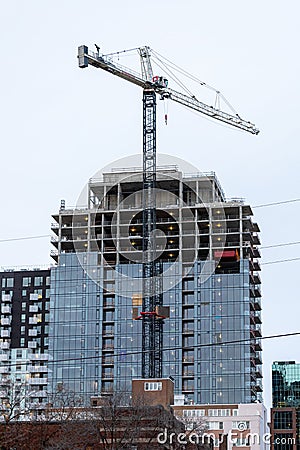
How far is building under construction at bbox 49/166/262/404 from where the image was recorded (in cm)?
17662

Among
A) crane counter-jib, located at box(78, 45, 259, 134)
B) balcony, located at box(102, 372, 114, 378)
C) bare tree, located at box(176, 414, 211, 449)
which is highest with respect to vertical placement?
crane counter-jib, located at box(78, 45, 259, 134)

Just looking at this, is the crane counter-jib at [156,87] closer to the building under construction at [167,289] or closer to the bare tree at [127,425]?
the building under construction at [167,289]

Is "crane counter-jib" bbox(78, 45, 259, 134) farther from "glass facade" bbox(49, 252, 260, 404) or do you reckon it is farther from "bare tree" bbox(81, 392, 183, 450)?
"bare tree" bbox(81, 392, 183, 450)

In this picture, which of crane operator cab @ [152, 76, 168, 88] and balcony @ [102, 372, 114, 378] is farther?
balcony @ [102, 372, 114, 378]

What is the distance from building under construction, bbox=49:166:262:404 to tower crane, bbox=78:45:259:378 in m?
1.76

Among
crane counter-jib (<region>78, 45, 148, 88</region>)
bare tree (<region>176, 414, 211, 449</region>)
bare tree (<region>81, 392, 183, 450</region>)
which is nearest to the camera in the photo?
bare tree (<region>81, 392, 183, 450</region>)

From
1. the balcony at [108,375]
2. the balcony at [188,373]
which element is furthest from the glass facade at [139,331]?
the balcony at [108,375]

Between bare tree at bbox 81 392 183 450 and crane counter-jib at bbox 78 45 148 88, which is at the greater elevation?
crane counter-jib at bbox 78 45 148 88

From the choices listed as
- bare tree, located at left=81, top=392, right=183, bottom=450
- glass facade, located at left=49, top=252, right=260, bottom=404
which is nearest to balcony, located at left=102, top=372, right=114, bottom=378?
glass facade, located at left=49, top=252, right=260, bottom=404

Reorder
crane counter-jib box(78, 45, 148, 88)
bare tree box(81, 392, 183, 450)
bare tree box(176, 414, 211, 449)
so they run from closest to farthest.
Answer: bare tree box(81, 392, 183, 450) → bare tree box(176, 414, 211, 449) → crane counter-jib box(78, 45, 148, 88)

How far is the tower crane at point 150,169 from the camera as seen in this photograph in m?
173

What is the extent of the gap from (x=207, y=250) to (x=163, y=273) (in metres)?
9.97

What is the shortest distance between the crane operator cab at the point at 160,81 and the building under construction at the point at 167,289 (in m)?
21.4

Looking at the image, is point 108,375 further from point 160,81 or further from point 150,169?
point 160,81
